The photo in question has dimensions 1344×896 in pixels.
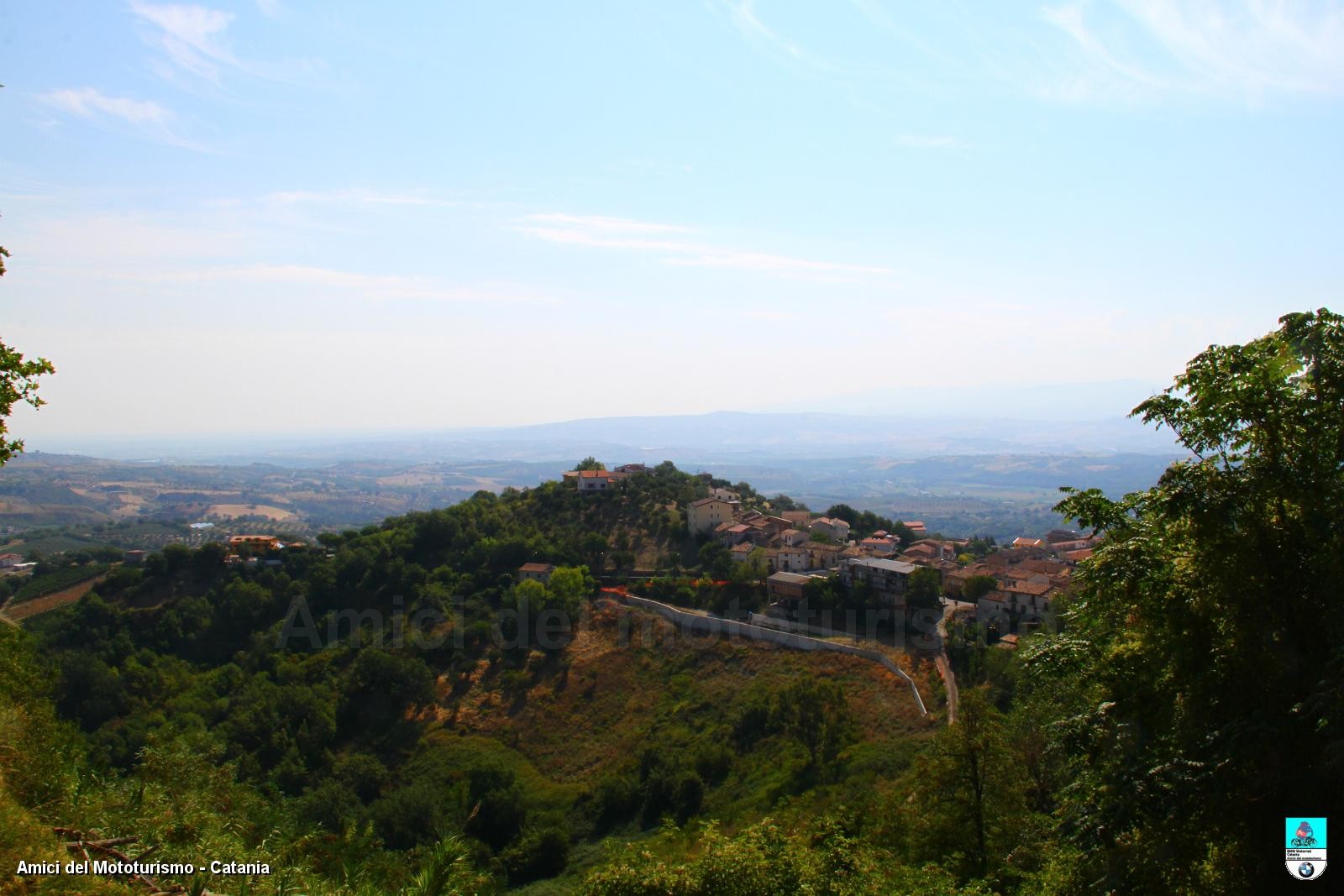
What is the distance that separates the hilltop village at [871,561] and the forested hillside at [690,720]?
133 inches

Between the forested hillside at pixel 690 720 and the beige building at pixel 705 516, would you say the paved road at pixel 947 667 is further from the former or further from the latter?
the beige building at pixel 705 516

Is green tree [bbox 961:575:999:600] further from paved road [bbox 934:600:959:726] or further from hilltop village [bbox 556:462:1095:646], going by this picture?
paved road [bbox 934:600:959:726]

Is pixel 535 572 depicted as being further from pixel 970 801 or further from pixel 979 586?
pixel 970 801

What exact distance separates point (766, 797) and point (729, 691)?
21.8 ft

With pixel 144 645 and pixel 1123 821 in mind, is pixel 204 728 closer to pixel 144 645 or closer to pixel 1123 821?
pixel 144 645

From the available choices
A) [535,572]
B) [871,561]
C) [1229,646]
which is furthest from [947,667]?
[1229,646]

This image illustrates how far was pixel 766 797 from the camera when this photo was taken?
19016mm

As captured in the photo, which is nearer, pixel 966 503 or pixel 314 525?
pixel 314 525

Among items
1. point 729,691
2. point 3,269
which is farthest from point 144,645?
point 3,269

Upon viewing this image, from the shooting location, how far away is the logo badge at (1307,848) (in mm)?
5184

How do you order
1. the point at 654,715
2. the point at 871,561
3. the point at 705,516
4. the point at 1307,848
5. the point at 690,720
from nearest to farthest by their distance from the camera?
1. the point at 1307,848
2. the point at 690,720
3. the point at 654,715
4. the point at 871,561
5. the point at 705,516

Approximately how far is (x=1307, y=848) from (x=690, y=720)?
66.9ft

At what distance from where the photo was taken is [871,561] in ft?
105

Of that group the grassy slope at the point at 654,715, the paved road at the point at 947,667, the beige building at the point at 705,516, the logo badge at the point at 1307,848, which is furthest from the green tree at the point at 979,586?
the logo badge at the point at 1307,848
